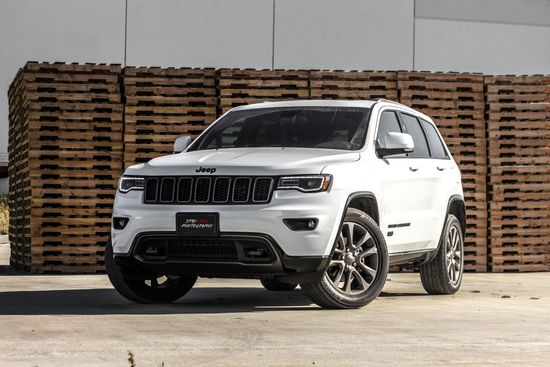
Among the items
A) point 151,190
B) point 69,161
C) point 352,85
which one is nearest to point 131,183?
point 151,190

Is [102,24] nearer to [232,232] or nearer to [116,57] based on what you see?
[116,57]

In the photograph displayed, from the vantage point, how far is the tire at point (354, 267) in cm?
939

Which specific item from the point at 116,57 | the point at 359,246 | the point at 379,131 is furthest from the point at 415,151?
the point at 116,57

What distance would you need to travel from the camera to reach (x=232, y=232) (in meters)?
8.95

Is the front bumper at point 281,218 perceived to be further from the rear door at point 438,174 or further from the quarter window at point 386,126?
the rear door at point 438,174

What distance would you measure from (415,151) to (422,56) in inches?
948

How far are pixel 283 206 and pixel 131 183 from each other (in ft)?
4.83

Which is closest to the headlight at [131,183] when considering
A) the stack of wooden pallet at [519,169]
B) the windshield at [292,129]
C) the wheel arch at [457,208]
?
the windshield at [292,129]

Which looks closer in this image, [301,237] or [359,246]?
[301,237]

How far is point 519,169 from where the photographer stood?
54.7ft

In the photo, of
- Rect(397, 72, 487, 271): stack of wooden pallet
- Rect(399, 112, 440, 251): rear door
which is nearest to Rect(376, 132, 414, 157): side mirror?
Rect(399, 112, 440, 251): rear door

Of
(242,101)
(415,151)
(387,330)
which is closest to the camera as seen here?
(387,330)

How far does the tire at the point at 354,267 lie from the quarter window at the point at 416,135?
1782 mm

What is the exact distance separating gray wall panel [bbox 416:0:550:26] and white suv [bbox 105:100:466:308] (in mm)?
24819
